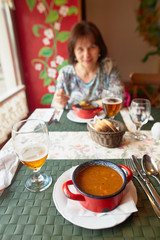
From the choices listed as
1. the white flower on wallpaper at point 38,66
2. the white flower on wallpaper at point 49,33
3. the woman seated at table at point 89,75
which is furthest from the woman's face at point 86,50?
the white flower on wallpaper at point 38,66

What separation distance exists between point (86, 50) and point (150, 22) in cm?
236

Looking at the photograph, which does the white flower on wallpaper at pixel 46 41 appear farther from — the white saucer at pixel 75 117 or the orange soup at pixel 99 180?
the orange soup at pixel 99 180

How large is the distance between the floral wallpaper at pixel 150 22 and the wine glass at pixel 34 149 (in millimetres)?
3315

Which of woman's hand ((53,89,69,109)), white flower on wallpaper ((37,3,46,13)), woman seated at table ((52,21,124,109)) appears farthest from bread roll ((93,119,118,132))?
white flower on wallpaper ((37,3,46,13))

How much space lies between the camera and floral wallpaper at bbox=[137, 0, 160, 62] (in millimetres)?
2871

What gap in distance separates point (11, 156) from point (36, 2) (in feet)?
6.97

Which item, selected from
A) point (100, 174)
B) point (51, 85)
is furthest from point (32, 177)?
point (51, 85)

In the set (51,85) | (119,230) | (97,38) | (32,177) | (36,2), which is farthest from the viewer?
(51,85)

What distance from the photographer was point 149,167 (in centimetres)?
61

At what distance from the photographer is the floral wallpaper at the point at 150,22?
2871 millimetres

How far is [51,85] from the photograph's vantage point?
7.97 feet

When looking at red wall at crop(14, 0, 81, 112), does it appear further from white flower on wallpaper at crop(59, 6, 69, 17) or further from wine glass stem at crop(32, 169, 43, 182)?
wine glass stem at crop(32, 169, 43, 182)

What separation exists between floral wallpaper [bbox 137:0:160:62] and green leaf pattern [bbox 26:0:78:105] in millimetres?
1627

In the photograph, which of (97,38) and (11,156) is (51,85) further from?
(11,156)
